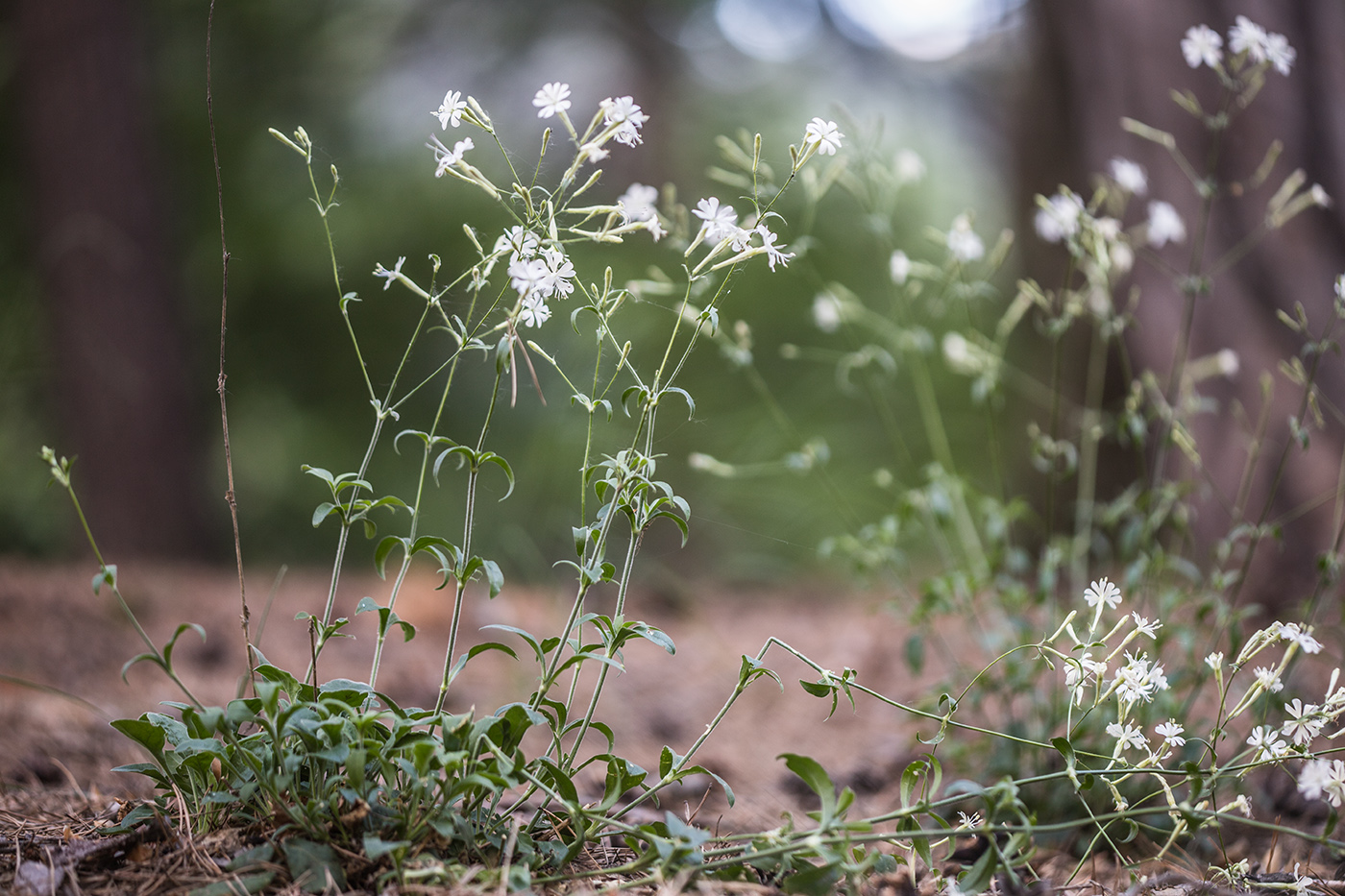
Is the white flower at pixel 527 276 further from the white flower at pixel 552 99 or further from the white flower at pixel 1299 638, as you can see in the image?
the white flower at pixel 1299 638

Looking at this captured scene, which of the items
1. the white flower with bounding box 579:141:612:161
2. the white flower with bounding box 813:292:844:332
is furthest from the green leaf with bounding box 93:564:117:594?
the white flower with bounding box 813:292:844:332

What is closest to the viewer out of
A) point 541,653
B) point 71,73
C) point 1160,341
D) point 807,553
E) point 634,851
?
point 541,653

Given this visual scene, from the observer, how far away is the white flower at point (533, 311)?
1014 millimetres

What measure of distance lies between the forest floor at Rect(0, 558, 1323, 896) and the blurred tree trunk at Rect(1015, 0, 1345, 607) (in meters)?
0.91

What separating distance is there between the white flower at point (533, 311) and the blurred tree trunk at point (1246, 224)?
6.06 feet

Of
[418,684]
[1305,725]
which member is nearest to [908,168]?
[1305,725]

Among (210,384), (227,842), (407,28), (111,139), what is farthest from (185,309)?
(227,842)

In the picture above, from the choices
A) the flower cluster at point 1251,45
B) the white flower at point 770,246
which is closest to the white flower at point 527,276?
the white flower at point 770,246

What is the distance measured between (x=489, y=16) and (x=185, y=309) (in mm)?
2401

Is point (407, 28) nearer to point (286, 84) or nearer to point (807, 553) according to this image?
point (286, 84)

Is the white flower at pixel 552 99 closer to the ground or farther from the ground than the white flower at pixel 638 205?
farther from the ground

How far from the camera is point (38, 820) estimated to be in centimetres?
123

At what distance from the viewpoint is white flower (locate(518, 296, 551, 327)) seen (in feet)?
3.33

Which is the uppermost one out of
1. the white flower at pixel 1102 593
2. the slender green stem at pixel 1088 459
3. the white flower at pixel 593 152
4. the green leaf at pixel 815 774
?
the white flower at pixel 593 152
